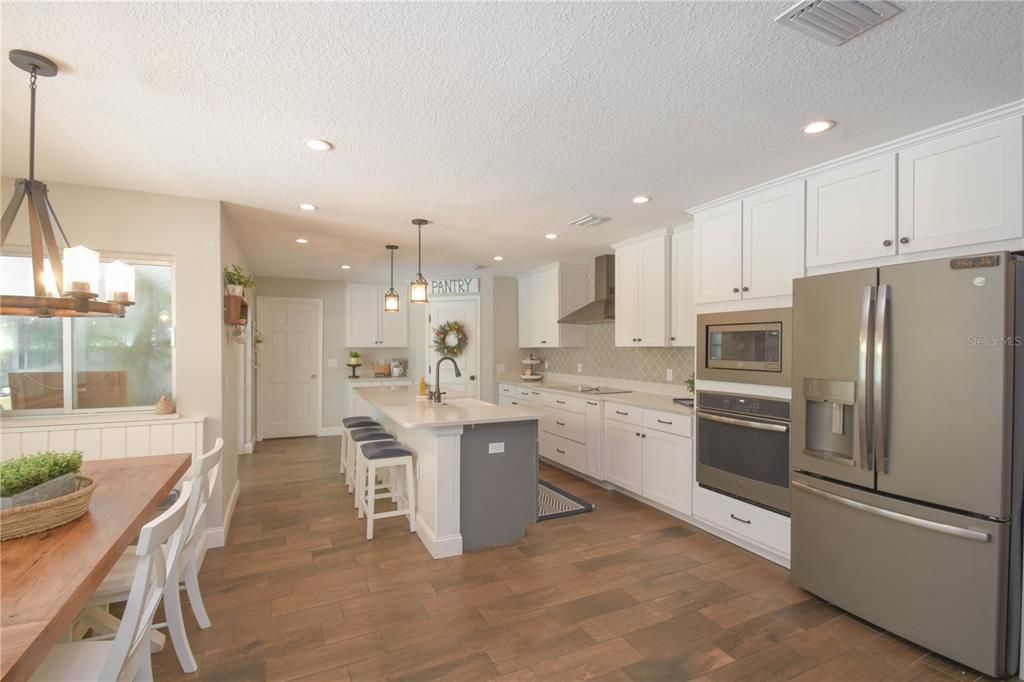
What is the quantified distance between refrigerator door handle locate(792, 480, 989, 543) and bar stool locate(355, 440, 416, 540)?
2.61 m

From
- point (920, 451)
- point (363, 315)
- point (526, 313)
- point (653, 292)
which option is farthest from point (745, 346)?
point (363, 315)

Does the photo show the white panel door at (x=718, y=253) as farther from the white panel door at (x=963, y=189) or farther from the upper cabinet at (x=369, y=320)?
the upper cabinet at (x=369, y=320)

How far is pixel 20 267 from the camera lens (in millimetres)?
2941

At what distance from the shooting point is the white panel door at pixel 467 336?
6.70 meters

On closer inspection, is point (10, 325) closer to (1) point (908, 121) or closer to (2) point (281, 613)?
(2) point (281, 613)

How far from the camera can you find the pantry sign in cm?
679

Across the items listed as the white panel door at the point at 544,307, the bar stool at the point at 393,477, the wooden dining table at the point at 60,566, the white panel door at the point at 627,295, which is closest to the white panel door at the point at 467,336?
the white panel door at the point at 544,307

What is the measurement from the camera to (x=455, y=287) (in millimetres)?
6957

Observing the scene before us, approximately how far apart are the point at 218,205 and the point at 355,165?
133cm

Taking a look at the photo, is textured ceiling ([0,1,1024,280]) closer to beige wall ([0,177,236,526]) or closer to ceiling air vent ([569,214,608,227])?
beige wall ([0,177,236,526])

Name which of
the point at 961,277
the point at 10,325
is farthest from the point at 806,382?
the point at 10,325

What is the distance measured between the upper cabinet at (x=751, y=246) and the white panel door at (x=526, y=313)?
3070 millimetres

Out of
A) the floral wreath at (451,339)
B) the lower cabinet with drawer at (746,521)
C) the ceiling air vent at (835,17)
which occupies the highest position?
the ceiling air vent at (835,17)

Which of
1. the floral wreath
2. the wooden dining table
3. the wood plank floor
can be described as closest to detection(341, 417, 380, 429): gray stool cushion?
the wood plank floor
